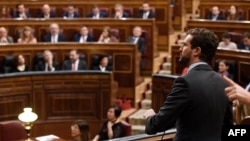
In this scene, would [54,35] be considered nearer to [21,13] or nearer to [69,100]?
[21,13]

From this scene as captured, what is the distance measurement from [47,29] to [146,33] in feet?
5.11

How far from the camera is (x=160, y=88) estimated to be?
20.1 ft

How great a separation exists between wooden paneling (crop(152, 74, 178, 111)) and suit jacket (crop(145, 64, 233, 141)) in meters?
3.88

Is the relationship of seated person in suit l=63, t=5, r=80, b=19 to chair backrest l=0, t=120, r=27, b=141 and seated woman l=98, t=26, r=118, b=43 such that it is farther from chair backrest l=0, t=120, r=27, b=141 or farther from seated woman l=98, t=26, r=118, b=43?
chair backrest l=0, t=120, r=27, b=141

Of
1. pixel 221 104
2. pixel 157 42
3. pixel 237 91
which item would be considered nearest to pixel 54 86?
pixel 157 42

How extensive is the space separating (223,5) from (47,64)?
13.2ft

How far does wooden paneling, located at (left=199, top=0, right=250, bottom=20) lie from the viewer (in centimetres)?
907

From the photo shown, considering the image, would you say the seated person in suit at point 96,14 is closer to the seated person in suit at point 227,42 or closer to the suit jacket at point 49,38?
the suit jacket at point 49,38

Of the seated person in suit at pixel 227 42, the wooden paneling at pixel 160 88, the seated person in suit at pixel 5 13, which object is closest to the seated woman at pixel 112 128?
the wooden paneling at pixel 160 88

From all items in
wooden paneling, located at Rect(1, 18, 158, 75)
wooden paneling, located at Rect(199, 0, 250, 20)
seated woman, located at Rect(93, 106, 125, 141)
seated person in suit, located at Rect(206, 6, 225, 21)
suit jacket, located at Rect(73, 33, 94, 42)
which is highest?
wooden paneling, located at Rect(199, 0, 250, 20)

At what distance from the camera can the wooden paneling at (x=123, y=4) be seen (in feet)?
29.1

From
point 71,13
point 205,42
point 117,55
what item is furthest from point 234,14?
point 205,42

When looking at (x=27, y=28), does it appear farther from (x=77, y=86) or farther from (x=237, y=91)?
(x=237, y=91)

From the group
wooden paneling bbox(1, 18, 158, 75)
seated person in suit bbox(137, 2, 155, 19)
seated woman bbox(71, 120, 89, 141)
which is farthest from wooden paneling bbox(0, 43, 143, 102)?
seated woman bbox(71, 120, 89, 141)
